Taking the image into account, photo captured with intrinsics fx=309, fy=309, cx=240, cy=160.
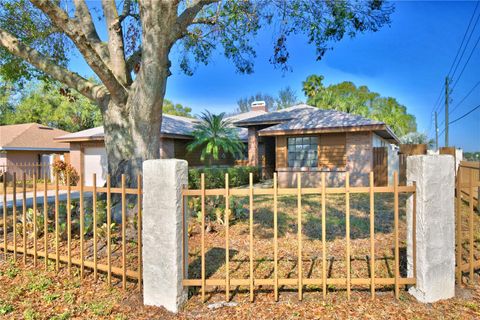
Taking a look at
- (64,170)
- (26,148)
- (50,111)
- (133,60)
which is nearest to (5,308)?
(133,60)

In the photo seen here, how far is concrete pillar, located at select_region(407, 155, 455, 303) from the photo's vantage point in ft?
11.3

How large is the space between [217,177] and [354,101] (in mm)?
21505

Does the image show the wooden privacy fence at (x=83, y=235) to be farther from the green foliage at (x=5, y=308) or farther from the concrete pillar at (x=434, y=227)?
the concrete pillar at (x=434, y=227)

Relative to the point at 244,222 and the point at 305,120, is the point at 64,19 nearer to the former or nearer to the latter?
the point at 244,222

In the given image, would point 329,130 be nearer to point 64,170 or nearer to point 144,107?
point 144,107

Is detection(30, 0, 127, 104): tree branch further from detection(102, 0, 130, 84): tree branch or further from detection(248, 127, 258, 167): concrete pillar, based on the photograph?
detection(248, 127, 258, 167): concrete pillar

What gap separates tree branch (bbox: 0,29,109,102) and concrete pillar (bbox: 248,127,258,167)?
11654mm

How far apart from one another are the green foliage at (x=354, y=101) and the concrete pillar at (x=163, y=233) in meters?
28.2

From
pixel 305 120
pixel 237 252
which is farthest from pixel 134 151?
pixel 305 120

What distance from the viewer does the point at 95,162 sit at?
17719 mm

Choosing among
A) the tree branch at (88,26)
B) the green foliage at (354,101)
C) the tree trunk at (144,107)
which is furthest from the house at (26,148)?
the green foliage at (354,101)

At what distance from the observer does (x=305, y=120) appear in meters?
15.3

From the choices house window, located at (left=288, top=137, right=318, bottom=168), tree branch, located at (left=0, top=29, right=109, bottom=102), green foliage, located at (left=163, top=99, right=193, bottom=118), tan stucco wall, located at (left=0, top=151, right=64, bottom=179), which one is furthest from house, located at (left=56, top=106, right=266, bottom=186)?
green foliage, located at (left=163, top=99, right=193, bottom=118)

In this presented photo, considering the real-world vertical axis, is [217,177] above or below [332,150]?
below
